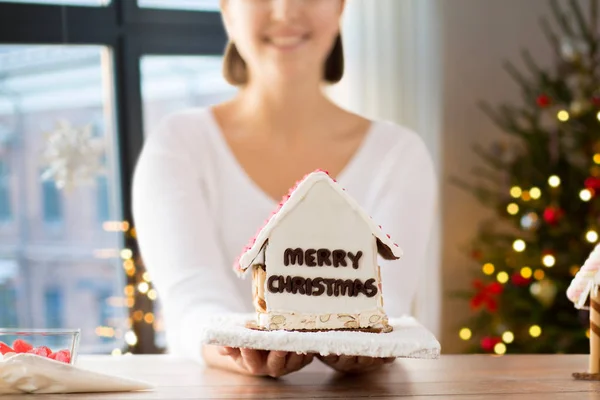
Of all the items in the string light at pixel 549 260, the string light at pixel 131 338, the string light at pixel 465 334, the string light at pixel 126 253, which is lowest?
the string light at pixel 465 334

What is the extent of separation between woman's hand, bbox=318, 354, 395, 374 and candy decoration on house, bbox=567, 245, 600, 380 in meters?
0.25

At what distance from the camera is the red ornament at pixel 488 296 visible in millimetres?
2997

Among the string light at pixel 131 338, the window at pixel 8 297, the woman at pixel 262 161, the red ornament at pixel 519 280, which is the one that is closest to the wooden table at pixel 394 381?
the woman at pixel 262 161

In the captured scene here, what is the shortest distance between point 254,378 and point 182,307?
13.4 inches

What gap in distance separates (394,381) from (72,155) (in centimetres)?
→ 210

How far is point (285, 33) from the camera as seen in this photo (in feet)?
5.17

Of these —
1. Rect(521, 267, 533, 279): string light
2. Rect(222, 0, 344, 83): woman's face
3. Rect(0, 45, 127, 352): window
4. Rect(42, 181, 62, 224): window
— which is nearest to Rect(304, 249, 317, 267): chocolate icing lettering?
Rect(222, 0, 344, 83): woman's face

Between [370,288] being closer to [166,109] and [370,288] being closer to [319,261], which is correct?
[319,261]

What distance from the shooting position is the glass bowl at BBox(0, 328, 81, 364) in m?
0.98

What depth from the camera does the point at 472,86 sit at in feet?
11.5

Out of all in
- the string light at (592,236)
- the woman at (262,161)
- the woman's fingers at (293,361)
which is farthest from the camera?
the string light at (592,236)

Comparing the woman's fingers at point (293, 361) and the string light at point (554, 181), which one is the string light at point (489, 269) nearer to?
the string light at point (554, 181)

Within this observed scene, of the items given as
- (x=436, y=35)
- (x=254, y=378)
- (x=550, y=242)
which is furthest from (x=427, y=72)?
(x=254, y=378)

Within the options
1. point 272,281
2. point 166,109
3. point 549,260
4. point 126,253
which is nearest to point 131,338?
point 126,253
